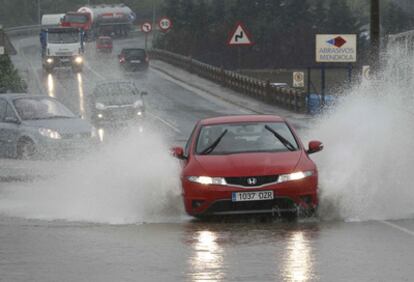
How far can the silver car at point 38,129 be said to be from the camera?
83.2 ft

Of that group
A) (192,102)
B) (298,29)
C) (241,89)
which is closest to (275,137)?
(192,102)

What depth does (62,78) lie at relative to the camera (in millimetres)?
70375

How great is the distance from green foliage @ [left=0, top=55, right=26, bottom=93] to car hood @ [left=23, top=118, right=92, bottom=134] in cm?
2409

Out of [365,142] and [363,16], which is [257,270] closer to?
[365,142]

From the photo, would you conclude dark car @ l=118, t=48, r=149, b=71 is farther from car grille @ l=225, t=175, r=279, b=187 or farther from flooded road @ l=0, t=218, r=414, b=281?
car grille @ l=225, t=175, r=279, b=187

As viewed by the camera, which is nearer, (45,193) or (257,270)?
(257,270)

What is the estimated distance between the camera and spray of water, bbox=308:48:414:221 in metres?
14.9

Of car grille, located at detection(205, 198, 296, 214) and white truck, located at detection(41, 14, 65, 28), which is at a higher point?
car grille, located at detection(205, 198, 296, 214)

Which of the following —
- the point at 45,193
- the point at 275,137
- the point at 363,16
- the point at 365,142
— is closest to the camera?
the point at 275,137

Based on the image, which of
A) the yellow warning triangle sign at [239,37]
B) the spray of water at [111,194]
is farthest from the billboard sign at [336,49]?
the spray of water at [111,194]

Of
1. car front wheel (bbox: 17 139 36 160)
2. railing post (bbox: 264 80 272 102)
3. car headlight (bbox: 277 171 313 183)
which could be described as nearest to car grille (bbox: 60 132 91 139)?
car front wheel (bbox: 17 139 36 160)

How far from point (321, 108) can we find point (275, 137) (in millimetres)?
29171

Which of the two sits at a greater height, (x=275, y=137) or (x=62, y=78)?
(x=275, y=137)

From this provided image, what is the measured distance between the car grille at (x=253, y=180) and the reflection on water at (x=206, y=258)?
3.16ft
